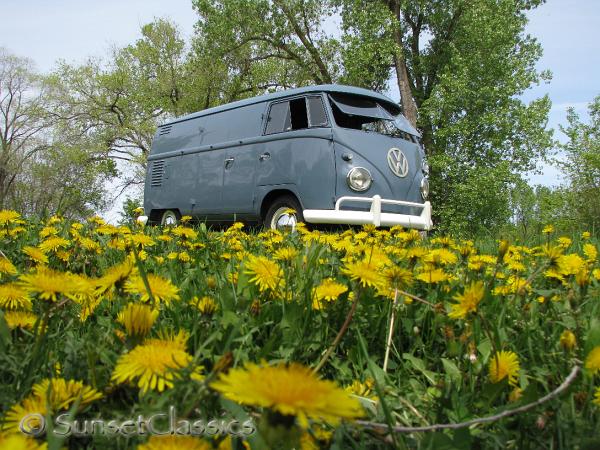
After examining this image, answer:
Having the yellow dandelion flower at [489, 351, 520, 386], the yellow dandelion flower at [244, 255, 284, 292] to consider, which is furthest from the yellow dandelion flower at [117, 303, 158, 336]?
the yellow dandelion flower at [489, 351, 520, 386]

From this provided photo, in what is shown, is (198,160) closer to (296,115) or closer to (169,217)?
(169,217)

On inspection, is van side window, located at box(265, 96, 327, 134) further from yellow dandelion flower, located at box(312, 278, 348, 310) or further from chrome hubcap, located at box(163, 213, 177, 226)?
yellow dandelion flower, located at box(312, 278, 348, 310)

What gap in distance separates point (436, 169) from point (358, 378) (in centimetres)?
1474

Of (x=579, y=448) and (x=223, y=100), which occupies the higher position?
(x=223, y=100)

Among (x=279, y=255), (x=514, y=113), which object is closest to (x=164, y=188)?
(x=279, y=255)

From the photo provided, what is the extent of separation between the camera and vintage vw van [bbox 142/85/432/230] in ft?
18.7

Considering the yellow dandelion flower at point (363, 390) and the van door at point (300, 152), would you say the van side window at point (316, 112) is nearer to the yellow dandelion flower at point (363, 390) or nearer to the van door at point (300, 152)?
the van door at point (300, 152)

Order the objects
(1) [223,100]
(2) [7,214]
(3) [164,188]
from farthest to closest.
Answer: (1) [223,100] < (3) [164,188] < (2) [7,214]

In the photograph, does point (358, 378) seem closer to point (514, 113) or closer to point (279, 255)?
point (279, 255)

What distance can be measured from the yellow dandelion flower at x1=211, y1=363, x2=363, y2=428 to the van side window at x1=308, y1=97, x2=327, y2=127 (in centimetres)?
577

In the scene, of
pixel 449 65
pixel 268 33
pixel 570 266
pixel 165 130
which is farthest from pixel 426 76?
pixel 570 266

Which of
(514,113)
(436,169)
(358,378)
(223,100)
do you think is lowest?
(358,378)

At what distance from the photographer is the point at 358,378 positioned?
103 cm

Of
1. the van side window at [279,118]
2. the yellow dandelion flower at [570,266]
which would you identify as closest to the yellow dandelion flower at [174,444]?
the yellow dandelion flower at [570,266]
